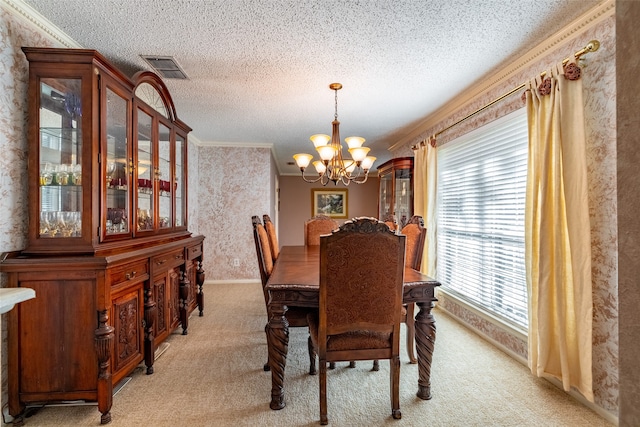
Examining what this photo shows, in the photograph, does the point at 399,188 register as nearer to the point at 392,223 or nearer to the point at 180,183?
the point at 392,223

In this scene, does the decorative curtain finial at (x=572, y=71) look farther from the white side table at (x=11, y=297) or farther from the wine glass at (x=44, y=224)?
the wine glass at (x=44, y=224)

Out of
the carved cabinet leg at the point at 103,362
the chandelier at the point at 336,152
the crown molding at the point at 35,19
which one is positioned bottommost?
the carved cabinet leg at the point at 103,362

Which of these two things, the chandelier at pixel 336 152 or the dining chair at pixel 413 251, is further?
the chandelier at pixel 336 152

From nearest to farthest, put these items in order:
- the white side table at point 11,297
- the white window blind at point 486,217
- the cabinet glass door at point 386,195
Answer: the white side table at point 11,297, the white window blind at point 486,217, the cabinet glass door at point 386,195

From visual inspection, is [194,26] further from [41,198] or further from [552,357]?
[552,357]

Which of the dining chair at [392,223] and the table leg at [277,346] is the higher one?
the dining chair at [392,223]

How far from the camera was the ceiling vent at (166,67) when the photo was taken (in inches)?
92.9

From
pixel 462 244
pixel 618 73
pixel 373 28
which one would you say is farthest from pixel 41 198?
pixel 462 244

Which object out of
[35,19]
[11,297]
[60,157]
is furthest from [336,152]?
[11,297]

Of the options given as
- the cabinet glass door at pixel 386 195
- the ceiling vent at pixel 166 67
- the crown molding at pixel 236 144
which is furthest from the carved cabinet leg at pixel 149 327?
the cabinet glass door at pixel 386 195

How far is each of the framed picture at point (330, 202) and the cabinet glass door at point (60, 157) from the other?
22.6 ft

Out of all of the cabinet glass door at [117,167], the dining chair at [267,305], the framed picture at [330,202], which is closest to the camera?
the cabinet glass door at [117,167]

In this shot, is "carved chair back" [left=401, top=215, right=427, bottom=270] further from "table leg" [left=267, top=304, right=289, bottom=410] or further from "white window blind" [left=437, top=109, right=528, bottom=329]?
"table leg" [left=267, top=304, right=289, bottom=410]

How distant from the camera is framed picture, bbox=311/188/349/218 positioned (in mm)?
8602
